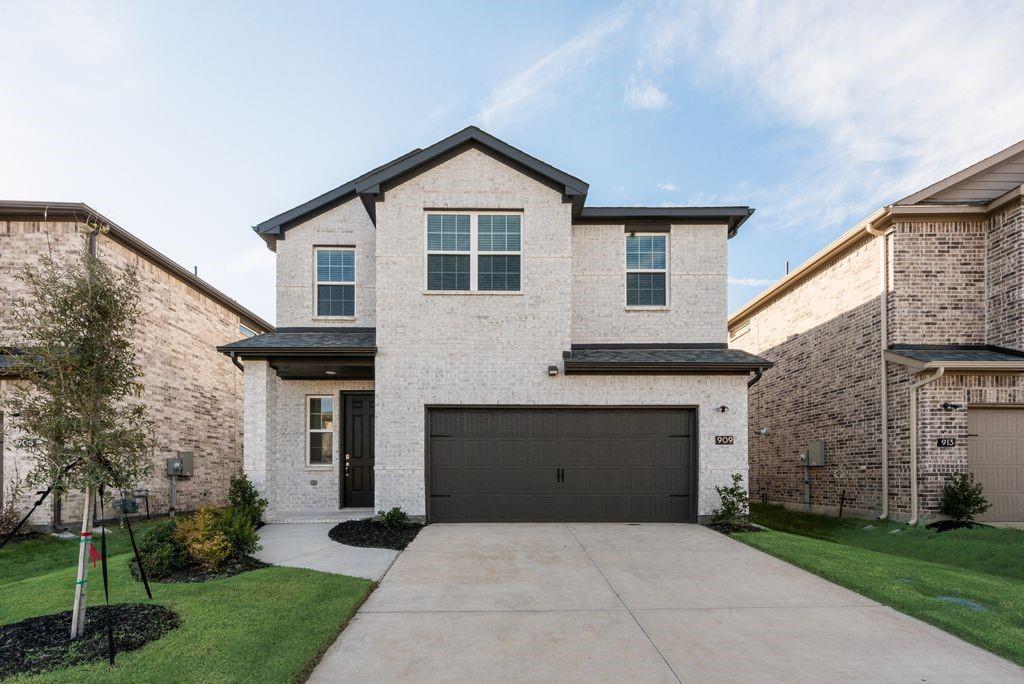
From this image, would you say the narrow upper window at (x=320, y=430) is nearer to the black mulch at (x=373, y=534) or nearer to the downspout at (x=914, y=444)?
the black mulch at (x=373, y=534)

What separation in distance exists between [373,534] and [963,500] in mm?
10654

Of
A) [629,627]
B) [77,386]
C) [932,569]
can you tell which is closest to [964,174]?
[932,569]

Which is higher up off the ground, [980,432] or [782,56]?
[782,56]

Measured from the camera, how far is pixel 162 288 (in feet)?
44.8

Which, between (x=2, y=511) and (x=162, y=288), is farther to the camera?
(x=162, y=288)

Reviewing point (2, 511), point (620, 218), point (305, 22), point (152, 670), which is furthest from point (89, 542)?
point (305, 22)

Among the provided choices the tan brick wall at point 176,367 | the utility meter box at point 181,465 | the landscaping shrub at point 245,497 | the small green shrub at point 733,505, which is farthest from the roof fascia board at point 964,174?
the utility meter box at point 181,465

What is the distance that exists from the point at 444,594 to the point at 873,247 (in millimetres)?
11720

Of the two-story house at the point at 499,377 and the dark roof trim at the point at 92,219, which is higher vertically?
the dark roof trim at the point at 92,219

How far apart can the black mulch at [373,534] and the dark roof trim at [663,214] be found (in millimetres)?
6906

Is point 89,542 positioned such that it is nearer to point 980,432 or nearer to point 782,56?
point 980,432

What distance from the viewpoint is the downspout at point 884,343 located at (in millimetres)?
11594

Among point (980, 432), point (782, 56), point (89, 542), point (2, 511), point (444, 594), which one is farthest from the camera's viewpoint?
point (782, 56)

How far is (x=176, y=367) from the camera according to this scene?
14039 mm
